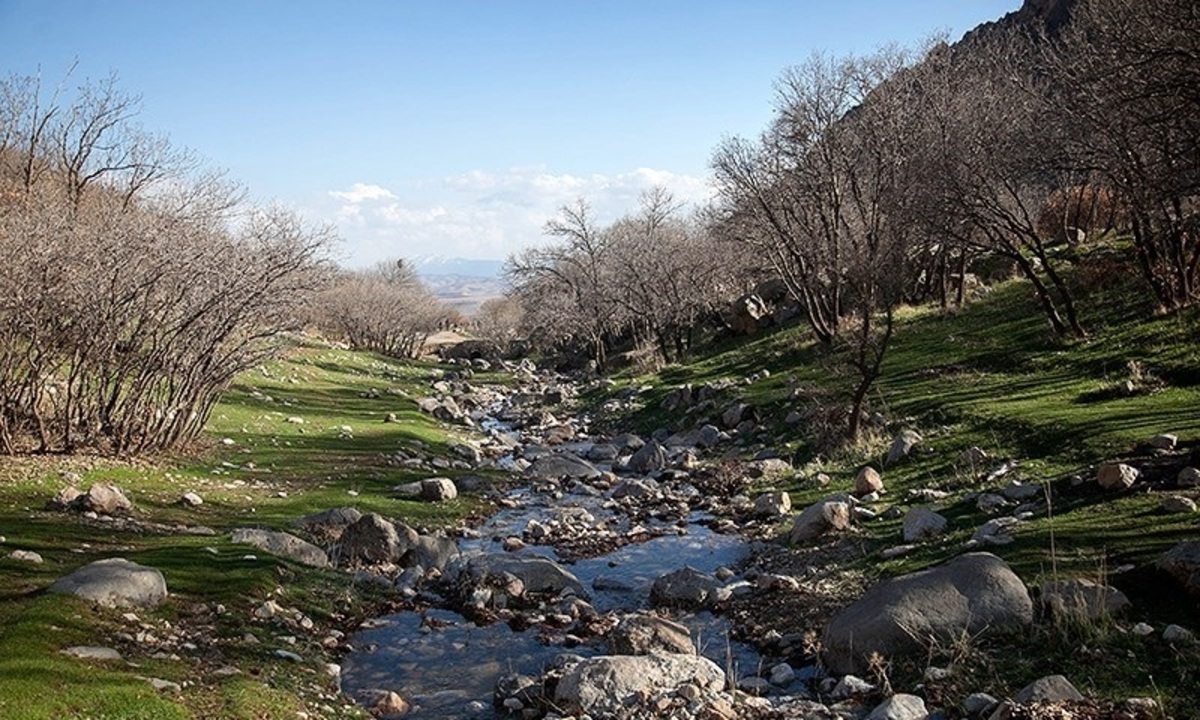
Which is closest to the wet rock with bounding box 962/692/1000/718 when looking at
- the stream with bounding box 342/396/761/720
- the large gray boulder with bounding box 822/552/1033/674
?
the large gray boulder with bounding box 822/552/1033/674

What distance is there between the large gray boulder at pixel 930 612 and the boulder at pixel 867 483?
6.48m

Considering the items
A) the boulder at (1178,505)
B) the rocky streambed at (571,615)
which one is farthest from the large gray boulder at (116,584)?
the boulder at (1178,505)

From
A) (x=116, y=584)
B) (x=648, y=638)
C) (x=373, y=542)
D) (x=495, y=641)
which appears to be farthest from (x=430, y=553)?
(x=648, y=638)

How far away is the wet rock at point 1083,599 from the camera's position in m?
9.29

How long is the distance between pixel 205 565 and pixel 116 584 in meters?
2.06

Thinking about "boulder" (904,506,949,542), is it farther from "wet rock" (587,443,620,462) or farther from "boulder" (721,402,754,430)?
"wet rock" (587,443,620,462)

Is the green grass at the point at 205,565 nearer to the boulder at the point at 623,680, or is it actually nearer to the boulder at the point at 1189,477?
the boulder at the point at 623,680

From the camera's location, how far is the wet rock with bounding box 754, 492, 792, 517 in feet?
58.0

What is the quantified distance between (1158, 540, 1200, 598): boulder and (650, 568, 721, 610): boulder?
6011mm

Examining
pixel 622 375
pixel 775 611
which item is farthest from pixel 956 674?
pixel 622 375

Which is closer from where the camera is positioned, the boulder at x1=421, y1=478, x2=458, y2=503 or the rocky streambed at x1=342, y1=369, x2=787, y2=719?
the rocky streambed at x1=342, y1=369, x2=787, y2=719

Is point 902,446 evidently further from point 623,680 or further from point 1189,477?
point 623,680

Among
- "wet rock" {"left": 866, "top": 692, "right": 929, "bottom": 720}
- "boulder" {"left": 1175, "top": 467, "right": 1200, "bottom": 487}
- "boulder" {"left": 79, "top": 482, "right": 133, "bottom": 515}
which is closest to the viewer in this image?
"wet rock" {"left": 866, "top": 692, "right": 929, "bottom": 720}

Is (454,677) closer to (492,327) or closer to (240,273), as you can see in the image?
(240,273)
